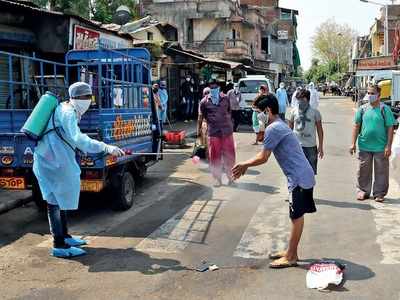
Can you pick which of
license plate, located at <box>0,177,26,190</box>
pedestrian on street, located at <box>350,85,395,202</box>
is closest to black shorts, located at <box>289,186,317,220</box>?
pedestrian on street, located at <box>350,85,395,202</box>

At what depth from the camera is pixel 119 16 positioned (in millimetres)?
25750

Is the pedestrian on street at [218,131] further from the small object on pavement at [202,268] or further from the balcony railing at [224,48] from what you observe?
the balcony railing at [224,48]

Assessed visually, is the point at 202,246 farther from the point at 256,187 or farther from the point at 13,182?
the point at 256,187

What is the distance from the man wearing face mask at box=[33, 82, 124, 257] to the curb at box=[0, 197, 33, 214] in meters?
2.57

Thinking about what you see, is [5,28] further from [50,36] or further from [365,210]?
[365,210]

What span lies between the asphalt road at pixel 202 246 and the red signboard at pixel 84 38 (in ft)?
18.0

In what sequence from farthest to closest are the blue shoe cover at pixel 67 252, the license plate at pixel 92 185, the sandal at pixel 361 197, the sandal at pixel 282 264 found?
the sandal at pixel 361 197
the license plate at pixel 92 185
the blue shoe cover at pixel 67 252
the sandal at pixel 282 264

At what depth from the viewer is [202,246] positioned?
6.15 meters

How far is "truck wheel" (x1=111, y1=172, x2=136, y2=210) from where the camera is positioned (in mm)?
7730

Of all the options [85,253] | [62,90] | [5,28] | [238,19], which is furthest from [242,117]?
[238,19]

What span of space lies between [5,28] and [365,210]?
8.91 meters

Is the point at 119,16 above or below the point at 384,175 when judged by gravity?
above

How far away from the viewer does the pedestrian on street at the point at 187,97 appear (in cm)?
2538

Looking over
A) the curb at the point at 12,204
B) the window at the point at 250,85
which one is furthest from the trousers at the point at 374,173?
the window at the point at 250,85
